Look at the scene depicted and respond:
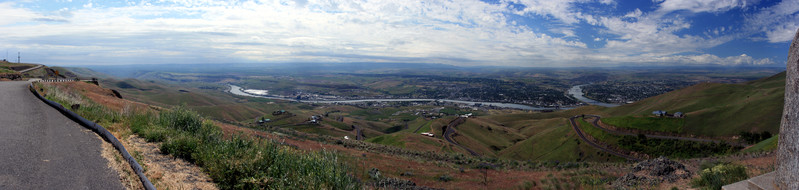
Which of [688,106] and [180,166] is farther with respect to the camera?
[688,106]

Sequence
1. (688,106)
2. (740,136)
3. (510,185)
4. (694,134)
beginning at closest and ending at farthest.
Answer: (510,185)
(740,136)
(694,134)
(688,106)

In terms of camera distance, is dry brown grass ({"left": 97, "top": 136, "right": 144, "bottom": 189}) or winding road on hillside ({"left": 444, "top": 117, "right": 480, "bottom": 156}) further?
winding road on hillside ({"left": 444, "top": 117, "right": 480, "bottom": 156})

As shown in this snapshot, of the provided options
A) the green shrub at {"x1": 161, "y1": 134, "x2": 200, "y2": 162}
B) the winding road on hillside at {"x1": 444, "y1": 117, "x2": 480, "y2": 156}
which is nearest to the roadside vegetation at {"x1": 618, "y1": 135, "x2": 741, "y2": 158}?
the winding road on hillside at {"x1": 444, "y1": 117, "x2": 480, "y2": 156}

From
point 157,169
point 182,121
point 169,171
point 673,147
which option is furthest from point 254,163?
point 673,147

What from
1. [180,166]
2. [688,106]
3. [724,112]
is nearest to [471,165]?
[180,166]


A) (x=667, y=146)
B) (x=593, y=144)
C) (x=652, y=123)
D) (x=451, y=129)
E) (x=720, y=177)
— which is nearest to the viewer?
(x=720, y=177)

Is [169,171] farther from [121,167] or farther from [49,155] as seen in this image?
[49,155]

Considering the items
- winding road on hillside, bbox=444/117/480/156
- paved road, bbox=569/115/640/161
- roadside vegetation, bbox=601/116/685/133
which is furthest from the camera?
winding road on hillside, bbox=444/117/480/156

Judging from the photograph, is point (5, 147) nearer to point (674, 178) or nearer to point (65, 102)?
point (65, 102)

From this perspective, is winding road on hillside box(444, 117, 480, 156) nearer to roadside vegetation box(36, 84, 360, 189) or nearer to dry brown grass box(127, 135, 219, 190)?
roadside vegetation box(36, 84, 360, 189)
